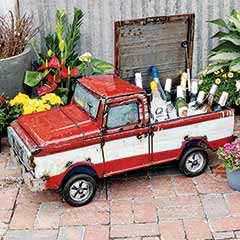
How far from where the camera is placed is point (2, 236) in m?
4.41

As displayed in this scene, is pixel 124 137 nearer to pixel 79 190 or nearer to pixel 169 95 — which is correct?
pixel 79 190

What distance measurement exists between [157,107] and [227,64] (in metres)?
1.43

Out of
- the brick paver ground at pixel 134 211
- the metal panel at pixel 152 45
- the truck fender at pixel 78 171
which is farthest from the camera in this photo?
the metal panel at pixel 152 45

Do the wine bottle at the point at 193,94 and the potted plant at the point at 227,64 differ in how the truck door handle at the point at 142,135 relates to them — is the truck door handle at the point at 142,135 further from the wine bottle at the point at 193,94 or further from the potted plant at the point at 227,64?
the potted plant at the point at 227,64

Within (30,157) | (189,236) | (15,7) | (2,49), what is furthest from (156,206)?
(15,7)

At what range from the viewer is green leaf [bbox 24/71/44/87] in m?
5.96

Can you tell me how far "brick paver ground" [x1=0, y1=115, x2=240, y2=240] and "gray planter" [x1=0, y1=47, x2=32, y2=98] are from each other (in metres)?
1.08

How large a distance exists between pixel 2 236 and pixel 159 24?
251 centimetres

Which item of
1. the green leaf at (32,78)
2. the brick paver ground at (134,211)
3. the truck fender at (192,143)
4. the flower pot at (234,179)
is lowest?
the brick paver ground at (134,211)

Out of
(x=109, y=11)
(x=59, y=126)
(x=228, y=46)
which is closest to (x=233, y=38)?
(x=228, y=46)

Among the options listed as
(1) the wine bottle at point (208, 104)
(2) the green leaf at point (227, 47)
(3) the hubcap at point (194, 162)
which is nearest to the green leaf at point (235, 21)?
(2) the green leaf at point (227, 47)

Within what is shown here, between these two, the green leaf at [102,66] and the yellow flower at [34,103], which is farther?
the green leaf at [102,66]

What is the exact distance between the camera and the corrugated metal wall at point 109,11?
6.37 metres

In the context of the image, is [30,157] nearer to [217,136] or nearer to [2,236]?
[2,236]
